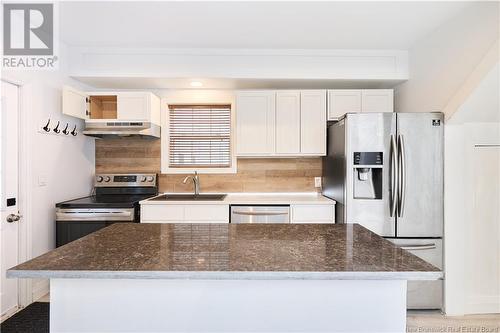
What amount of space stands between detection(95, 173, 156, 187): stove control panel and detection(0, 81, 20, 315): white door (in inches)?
42.1

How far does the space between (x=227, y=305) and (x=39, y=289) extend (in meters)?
2.52

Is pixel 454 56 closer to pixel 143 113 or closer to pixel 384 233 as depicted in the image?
pixel 384 233

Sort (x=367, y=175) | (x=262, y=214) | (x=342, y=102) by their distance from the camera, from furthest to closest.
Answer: (x=342, y=102), (x=262, y=214), (x=367, y=175)

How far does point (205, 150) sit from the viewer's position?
12.1 feet

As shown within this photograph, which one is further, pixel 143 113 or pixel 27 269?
pixel 143 113

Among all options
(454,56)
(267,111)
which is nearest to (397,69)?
(454,56)

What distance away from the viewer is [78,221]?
110 inches

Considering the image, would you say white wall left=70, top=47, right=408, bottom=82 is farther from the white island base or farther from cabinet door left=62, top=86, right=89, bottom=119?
the white island base

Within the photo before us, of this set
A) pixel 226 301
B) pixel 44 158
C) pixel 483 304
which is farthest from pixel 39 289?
pixel 483 304

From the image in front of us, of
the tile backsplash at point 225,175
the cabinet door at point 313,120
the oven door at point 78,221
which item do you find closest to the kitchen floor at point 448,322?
the tile backsplash at point 225,175

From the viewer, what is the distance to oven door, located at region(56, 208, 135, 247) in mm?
2783

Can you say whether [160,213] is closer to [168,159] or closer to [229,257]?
[168,159]

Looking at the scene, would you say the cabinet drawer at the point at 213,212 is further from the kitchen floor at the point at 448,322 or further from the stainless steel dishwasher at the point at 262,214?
the kitchen floor at the point at 448,322

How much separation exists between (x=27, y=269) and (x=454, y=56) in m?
3.26
